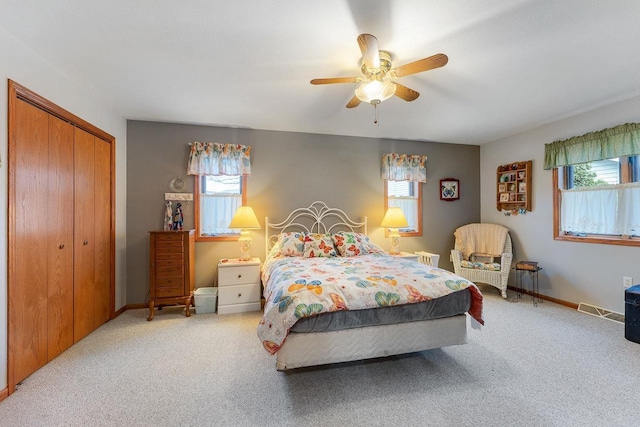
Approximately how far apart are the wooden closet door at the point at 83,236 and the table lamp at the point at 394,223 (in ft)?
11.9

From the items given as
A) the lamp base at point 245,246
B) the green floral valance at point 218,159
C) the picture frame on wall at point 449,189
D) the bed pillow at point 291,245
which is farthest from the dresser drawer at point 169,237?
the picture frame on wall at point 449,189

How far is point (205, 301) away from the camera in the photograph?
345cm

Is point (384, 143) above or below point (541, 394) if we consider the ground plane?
above

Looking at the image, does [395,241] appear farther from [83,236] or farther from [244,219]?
[83,236]

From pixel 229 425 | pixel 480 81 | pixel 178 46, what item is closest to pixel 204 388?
pixel 229 425

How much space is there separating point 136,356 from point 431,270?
9.12 ft

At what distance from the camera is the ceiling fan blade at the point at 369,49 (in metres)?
1.68

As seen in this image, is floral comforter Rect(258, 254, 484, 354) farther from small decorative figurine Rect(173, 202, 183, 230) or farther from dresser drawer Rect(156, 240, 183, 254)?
small decorative figurine Rect(173, 202, 183, 230)

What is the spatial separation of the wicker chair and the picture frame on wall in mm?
779

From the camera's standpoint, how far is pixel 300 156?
420 centimetres

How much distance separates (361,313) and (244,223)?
81.5 inches

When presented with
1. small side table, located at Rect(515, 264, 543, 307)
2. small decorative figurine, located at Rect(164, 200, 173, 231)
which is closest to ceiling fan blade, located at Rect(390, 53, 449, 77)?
small decorative figurine, located at Rect(164, 200, 173, 231)

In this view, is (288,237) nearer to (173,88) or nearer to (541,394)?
(173,88)

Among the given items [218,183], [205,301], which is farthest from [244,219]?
[205,301]
